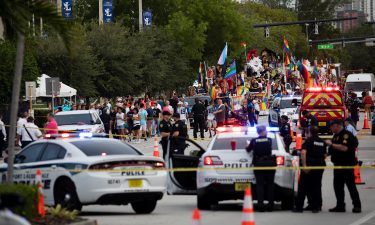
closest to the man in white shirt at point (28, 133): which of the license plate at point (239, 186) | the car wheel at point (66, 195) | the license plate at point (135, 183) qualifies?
the car wheel at point (66, 195)

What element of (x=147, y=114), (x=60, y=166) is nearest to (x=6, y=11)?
(x=60, y=166)

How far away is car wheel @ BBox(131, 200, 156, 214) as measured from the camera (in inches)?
797

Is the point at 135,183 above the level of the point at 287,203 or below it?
above

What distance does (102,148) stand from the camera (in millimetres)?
19984

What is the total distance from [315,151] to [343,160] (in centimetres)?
51

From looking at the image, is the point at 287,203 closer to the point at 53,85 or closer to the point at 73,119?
the point at 73,119

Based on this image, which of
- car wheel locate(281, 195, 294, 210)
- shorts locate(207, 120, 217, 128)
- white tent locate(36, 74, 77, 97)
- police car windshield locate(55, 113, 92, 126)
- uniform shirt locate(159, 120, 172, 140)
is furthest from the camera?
white tent locate(36, 74, 77, 97)

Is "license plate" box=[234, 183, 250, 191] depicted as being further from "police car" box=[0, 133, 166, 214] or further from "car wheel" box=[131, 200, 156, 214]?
"car wheel" box=[131, 200, 156, 214]

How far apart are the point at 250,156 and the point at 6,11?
17.8 ft

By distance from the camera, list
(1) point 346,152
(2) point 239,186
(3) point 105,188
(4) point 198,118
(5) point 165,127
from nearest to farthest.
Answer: (3) point 105,188
(2) point 239,186
(1) point 346,152
(5) point 165,127
(4) point 198,118

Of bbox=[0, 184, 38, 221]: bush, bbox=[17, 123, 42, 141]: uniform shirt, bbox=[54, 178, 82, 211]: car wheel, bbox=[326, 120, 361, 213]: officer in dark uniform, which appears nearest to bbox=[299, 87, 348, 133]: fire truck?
bbox=[17, 123, 42, 141]: uniform shirt

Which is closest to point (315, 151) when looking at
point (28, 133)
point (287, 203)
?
point (287, 203)

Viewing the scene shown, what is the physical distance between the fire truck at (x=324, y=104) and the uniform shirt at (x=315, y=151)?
24383 millimetres

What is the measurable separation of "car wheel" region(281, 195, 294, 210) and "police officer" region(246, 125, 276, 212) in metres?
0.75
